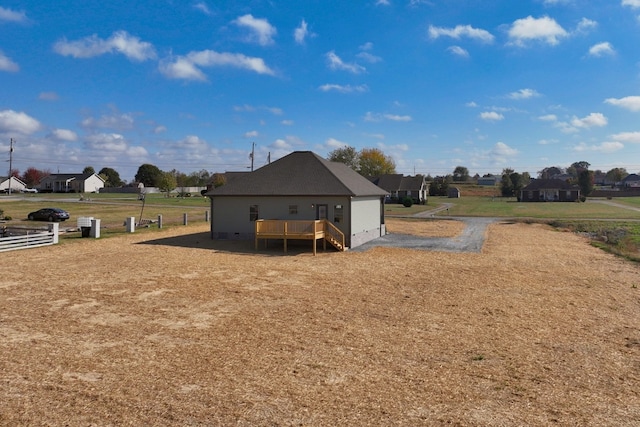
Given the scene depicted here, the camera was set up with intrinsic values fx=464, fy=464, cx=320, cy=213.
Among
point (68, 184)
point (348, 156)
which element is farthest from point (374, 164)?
point (68, 184)

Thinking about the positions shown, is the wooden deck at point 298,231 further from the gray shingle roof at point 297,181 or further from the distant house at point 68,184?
the distant house at point 68,184

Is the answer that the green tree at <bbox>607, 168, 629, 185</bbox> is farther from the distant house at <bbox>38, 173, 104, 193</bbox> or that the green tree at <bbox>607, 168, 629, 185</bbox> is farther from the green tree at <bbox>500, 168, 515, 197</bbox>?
the distant house at <bbox>38, 173, 104, 193</bbox>

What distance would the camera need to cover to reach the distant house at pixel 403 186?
299 ft

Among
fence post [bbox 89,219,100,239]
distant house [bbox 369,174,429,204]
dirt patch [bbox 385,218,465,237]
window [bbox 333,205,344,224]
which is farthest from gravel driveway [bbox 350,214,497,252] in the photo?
distant house [bbox 369,174,429,204]

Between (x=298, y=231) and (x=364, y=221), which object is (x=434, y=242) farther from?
(x=298, y=231)

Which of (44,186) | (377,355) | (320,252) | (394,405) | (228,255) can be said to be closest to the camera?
(394,405)

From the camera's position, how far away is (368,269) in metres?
22.0

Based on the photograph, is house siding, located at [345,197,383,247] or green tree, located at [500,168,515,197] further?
green tree, located at [500,168,515,197]

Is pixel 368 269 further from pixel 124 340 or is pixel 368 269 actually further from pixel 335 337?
pixel 124 340

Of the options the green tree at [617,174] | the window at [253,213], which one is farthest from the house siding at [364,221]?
the green tree at [617,174]

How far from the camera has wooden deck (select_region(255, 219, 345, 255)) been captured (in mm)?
27484

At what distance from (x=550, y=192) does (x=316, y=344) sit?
333 ft

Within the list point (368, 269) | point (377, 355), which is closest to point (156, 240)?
point (368, 269)

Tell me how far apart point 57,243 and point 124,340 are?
21.2m
